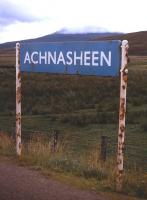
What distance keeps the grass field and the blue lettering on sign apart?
1.45m

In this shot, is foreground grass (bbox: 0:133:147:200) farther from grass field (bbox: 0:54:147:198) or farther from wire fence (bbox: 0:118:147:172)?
wire fence (bbox: 0:118:147:172)

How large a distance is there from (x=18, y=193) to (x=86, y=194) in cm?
85

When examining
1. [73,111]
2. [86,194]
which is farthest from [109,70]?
[73,111]

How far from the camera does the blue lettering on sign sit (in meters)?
7.95

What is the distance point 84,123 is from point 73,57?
12955 millimetres

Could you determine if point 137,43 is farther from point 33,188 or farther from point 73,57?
point 33,188

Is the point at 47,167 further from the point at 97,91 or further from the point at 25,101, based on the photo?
the point at 97,91

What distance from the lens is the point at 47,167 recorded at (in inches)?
356

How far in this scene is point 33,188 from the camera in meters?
7.47

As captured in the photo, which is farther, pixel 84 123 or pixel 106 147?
pixel 84 123

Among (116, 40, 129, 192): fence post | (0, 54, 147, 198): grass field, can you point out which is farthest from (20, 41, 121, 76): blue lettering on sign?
(0, 54, 147, 198): grass field

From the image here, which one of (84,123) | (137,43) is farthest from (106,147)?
(137,43)

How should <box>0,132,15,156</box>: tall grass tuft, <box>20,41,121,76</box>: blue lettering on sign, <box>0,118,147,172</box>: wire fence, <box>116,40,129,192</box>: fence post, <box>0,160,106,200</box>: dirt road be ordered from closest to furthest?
<box>0,160,106,200</box>: dirt road → <box>116,40,129,192</box>: fence post → <box>20,41,121,76</box>: blue lettering on sign → <box>0,132,15,156</box>: tall grass tuft → <box>0,118,147,172</box>: wire fence

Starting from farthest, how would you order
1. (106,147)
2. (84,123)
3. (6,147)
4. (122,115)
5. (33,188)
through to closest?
(84,123) < (106,147) < (6,147) < (122,115) < (33,188)
